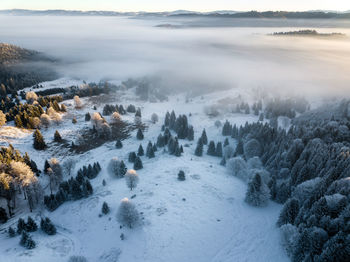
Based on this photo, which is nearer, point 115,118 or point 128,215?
point 128,215

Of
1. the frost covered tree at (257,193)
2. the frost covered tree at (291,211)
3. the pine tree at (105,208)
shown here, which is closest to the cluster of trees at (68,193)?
the pine tree at (105,208)

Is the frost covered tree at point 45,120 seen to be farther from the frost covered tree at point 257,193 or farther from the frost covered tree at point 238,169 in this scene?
the frost covered tree at point 257,193

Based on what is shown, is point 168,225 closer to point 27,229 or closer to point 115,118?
point 27,229

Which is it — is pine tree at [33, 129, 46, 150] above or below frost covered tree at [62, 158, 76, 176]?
above

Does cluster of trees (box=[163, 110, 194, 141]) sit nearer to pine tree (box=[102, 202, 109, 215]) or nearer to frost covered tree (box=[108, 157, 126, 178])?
frost covered tree (box=[108, 157, 126, 178])

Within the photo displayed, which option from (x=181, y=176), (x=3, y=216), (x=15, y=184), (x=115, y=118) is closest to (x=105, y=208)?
(x=181, y=176)

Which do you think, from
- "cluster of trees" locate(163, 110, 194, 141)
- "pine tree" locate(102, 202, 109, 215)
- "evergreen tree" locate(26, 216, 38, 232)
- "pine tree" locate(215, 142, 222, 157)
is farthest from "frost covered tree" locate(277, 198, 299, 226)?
"cluster of trees" locate(163, 110, 194, 141)

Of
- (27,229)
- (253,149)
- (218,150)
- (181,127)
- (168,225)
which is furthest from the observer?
(181,127)
